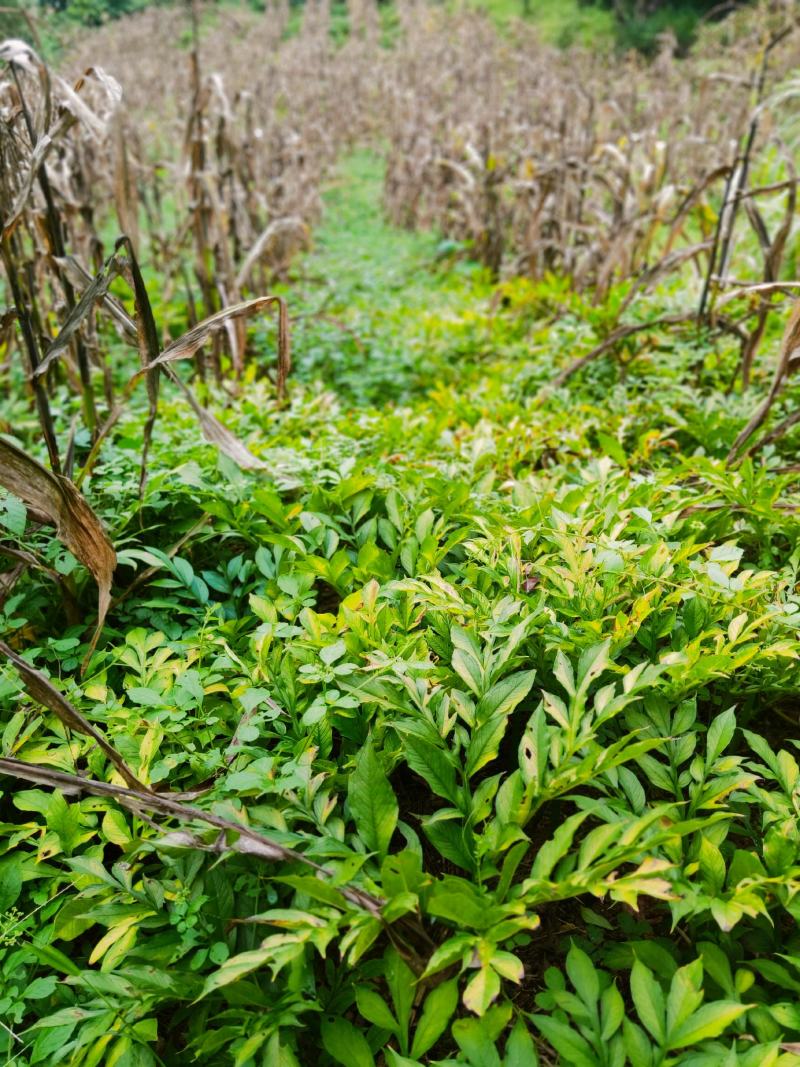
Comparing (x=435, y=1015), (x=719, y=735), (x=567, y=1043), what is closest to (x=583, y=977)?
(x=567, y=1043)

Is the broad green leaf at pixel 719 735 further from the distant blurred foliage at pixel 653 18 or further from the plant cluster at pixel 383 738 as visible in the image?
the distant blurred foliage at pixel 653 18

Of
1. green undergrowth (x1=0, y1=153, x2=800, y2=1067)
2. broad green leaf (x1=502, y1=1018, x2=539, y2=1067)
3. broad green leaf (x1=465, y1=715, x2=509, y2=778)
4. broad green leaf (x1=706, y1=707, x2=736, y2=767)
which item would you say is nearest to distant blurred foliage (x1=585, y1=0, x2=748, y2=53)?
green undergrowth (x1=0, y1=153, x2=800, y2=1067)

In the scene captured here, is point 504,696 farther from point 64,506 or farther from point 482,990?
point 64,506

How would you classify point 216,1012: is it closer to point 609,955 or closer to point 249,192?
point 609,955

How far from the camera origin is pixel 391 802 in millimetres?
1018

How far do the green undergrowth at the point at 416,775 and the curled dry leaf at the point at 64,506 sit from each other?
0.11 m

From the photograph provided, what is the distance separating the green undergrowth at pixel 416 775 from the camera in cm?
89

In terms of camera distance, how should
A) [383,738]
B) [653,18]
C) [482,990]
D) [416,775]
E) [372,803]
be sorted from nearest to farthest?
1. [482,990]
2. [372,803]
3. [383,738]
4. [416,775]
5. [653,18]

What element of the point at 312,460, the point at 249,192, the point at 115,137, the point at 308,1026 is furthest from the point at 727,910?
the point at 249,192

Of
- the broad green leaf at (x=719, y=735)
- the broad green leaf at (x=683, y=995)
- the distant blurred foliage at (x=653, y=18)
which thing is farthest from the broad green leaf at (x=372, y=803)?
the distant blurred foliage at (x=653, y=18)

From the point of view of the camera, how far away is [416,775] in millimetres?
1296

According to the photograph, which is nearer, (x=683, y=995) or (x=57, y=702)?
(x=683, y=995)

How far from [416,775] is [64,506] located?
2.66 feet

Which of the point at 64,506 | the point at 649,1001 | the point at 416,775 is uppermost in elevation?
the point at 64,506
